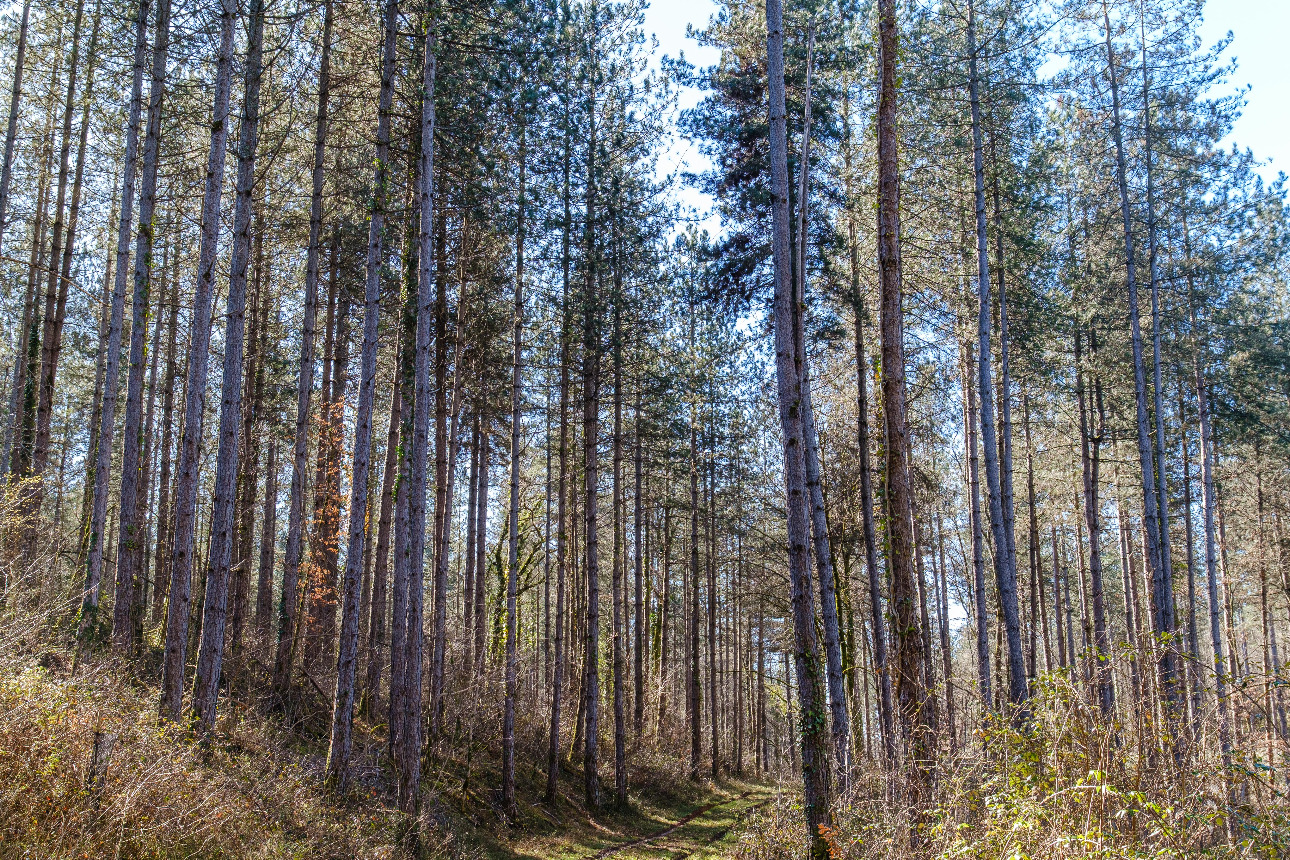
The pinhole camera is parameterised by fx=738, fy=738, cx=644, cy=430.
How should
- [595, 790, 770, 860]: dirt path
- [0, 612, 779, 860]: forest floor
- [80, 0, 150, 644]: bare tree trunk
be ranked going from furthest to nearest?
[595, 790, 770, 860]: dirt path, [80, 0, 150, 644]: bare tree trunk, [0, 612, 779, 860]: forest floor

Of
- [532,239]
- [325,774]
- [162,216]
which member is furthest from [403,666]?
[162,216]

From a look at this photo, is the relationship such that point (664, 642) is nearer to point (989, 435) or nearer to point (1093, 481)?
point (1093, 481)

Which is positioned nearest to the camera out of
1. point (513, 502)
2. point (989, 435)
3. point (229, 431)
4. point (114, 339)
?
point (229, 431)

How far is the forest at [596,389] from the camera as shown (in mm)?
6664

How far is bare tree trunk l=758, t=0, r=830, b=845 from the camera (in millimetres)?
7625

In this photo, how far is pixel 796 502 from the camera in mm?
8148

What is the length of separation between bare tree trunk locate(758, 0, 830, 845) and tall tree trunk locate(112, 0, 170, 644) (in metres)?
7.64

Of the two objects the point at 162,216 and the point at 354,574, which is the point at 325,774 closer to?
the point at 354,574

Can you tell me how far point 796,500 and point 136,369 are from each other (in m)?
8.82

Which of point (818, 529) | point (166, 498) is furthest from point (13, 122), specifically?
point (818, 529)

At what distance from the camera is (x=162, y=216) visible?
15992mm

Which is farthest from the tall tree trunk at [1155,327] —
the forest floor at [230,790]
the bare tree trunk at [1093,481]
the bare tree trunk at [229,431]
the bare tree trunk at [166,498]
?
the bare tree trunk at [166,498]

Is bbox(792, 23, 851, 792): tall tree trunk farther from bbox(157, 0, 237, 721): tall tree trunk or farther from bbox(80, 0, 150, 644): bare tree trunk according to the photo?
bbox(80, 0, 150, 644): bare tree trunk

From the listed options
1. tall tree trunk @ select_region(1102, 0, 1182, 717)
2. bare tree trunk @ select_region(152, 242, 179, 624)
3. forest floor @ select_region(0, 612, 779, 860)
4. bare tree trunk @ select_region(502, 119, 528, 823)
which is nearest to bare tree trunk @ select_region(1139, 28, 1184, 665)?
tall tree trunk @ select_region(1102, 0, 1182, 717)
